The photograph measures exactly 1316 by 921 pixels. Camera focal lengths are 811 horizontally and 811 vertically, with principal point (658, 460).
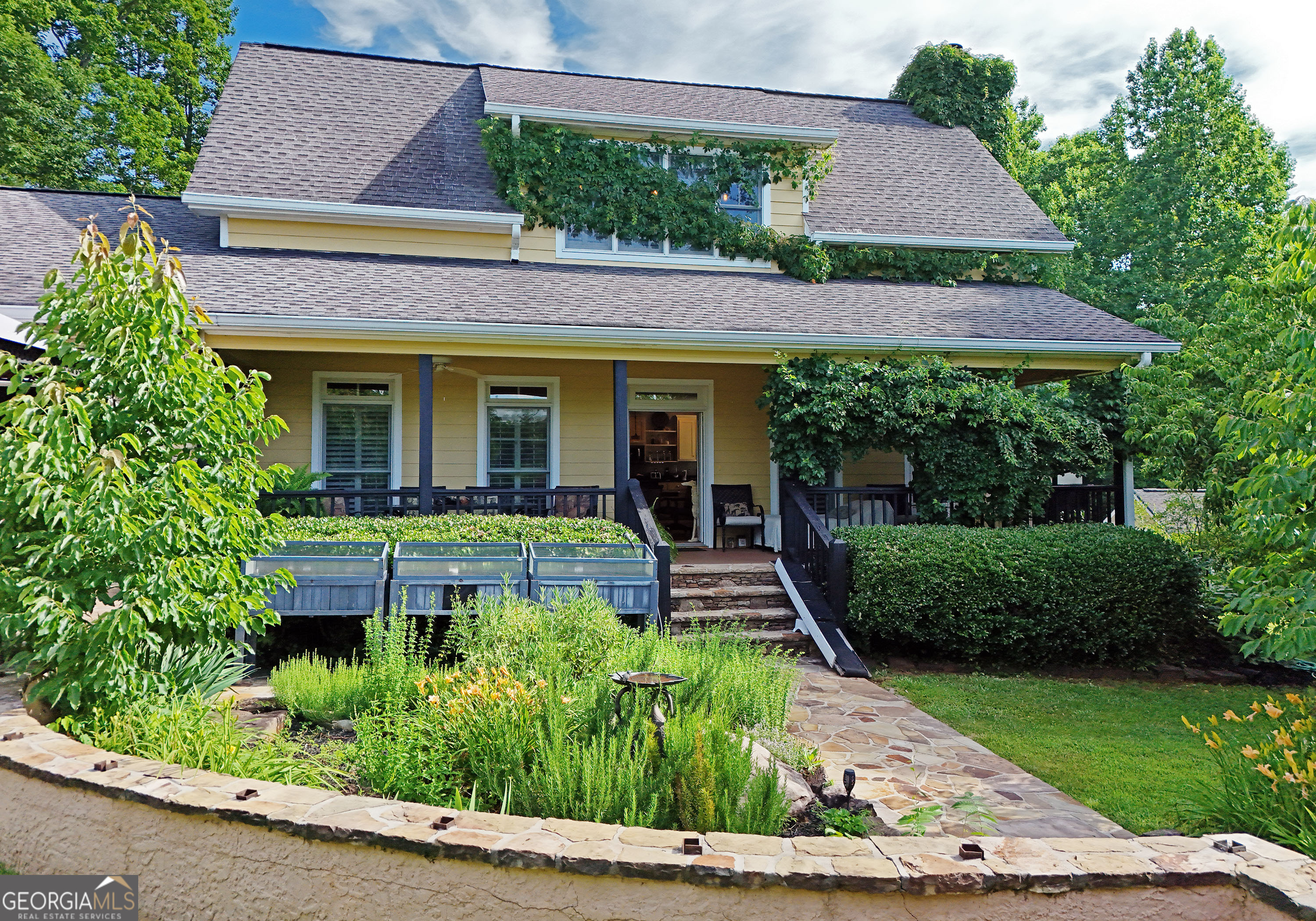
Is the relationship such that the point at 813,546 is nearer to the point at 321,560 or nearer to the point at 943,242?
the point at 321,560

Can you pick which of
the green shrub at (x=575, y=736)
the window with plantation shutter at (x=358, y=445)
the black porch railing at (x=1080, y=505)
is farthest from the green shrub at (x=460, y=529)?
the black porch railing at (x=1080, y=505)

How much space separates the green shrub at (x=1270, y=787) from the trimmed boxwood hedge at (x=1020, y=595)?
3773mm

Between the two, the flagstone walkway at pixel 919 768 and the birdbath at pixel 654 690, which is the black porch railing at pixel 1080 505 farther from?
the birdbath at pixel 654 690

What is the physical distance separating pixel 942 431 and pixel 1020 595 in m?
2.12

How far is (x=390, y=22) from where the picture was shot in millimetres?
16797

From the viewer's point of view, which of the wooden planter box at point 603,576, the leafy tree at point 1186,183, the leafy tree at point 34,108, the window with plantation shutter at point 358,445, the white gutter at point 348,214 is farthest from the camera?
the leafy tree at point 1186,183

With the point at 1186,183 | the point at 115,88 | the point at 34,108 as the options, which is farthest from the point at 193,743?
the point at 1186,183

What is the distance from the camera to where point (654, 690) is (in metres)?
4.05

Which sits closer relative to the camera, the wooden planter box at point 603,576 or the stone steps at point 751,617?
the wooden planter box at point 603,576

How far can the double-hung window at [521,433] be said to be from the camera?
36.0 feet

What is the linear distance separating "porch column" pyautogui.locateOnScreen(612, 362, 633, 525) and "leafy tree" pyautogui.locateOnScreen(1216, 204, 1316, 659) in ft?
18.9

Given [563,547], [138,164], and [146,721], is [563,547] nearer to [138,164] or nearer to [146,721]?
[146,721]

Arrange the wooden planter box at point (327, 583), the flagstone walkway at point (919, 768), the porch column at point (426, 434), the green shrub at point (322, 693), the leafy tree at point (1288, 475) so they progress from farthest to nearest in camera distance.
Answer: the porch column at point (426, 434) < the wooden planter box at point (327, 583) < the green shrub at point (322, 693) < the flagstone walkway at point (919, 768) < the leafy tree at point (1288, 475)

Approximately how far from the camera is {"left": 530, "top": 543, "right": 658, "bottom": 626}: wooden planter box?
23.2 feet
